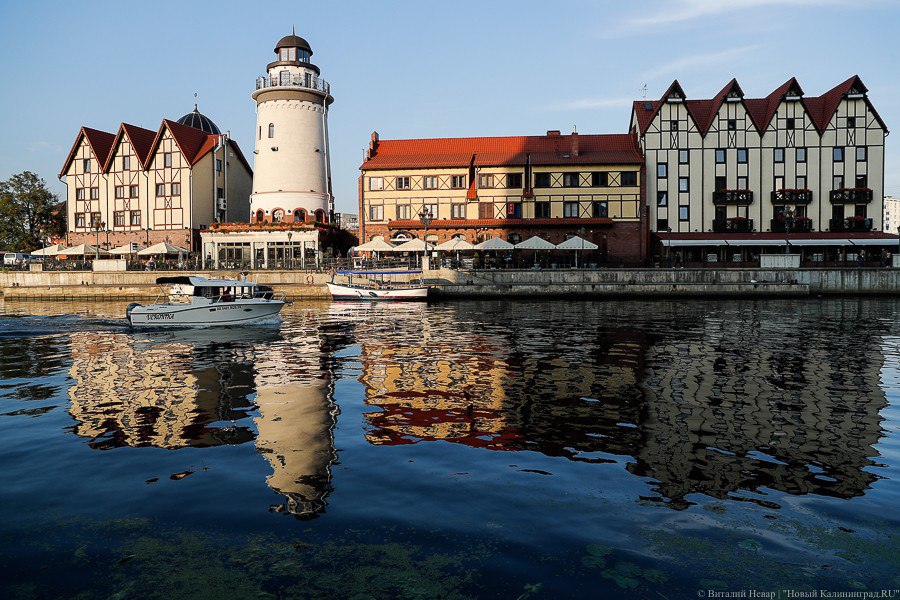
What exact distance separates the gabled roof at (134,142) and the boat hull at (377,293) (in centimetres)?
3554

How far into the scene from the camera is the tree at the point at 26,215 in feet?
244

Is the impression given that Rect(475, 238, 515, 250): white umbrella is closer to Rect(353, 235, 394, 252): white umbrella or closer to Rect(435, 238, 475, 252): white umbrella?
Rect(435, 238, 475, 252): white umbrella

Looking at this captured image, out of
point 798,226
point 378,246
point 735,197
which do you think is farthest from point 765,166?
point 378,246

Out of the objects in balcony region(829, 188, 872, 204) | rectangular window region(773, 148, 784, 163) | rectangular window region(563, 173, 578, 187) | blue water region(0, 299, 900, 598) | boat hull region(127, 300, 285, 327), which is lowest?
blue water region(0, 299, 900, 598)

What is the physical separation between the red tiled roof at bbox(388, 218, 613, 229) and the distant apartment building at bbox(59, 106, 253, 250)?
77.9 ft

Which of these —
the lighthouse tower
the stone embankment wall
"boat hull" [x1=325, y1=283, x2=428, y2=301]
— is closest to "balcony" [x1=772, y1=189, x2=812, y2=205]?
the stone embankment wall

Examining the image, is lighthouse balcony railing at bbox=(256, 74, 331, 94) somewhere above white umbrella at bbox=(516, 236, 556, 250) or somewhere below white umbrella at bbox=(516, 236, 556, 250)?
above

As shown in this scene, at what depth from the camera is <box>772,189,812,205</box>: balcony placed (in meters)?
61.4

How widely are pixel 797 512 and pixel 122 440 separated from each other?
10353mm

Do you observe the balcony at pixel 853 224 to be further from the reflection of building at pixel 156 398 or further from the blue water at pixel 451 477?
the reflection of building at pixel 156 398

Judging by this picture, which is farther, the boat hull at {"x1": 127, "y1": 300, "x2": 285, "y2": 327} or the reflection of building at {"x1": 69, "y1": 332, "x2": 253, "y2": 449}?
the boat hull at {"x1": 127, "y1": 300, "x2": 285, "y2": 327}

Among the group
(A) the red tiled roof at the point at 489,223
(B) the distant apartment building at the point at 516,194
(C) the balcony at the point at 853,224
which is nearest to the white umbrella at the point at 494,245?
(B) the distant apartment building at the point at 516,194

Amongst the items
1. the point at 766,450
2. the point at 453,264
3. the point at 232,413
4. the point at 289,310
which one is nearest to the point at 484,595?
the point at 766,450

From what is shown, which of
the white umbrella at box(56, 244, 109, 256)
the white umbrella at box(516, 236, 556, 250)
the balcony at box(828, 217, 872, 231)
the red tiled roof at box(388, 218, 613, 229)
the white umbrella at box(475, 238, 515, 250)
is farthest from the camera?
the white umbrella at box(56, 244, 109, 256)
